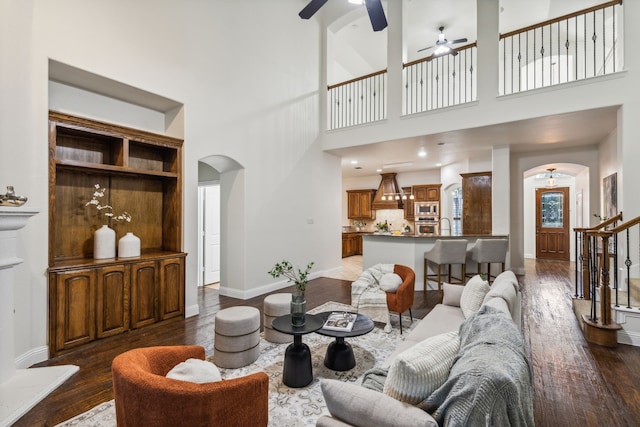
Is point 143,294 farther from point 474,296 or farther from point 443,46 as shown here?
point 443,46

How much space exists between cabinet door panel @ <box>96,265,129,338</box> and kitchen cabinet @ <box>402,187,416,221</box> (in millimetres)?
8558

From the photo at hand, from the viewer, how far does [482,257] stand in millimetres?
5566

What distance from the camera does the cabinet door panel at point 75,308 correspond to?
3.10 meters

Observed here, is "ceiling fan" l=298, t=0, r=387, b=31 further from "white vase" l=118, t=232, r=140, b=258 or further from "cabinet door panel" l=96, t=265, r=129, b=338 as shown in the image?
"cabinet door panel" l=96, t=265, r=129, b=338

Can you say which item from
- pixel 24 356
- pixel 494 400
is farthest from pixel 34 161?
pixel 494 400

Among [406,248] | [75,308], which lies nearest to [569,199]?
[406,248]

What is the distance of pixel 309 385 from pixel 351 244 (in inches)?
328

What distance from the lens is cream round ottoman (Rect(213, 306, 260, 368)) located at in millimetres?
2854

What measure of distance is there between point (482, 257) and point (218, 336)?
4.76 m

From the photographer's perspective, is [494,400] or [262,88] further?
[262,88]

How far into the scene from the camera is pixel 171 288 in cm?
409

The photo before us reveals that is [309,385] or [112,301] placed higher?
[112,301]

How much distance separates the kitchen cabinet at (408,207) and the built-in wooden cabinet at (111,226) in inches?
307

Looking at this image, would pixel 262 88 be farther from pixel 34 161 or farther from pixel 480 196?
pixel 480 196
